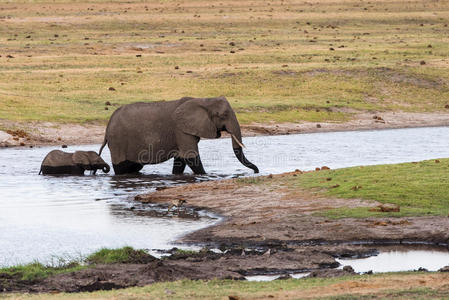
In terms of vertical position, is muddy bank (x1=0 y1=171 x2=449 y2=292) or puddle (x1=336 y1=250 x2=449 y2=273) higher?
muddy bank (x1=0 y1=171 x2=449 y2=292)

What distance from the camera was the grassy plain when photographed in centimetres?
4347

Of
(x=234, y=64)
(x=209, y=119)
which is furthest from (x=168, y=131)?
(x=234, y=64)

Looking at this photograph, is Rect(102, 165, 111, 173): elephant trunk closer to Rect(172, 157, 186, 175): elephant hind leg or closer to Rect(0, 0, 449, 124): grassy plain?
Rect(172, 157, 186, 175): elephant hind leg

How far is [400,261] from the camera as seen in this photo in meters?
14.7

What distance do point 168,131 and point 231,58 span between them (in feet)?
96.4

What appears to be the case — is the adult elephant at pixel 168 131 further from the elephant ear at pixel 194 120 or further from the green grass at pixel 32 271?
the green grass at pixel 32 271

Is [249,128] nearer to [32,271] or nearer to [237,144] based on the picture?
[237,144]

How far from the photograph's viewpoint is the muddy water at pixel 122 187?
662 inches

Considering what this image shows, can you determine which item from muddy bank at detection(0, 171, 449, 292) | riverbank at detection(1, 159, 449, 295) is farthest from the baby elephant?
muddy bank at detection(0, 171, 449, 292)

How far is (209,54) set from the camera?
5872cm

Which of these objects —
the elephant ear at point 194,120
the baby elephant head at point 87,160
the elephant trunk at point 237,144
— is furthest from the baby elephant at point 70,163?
the elephant trunk at point 237,144

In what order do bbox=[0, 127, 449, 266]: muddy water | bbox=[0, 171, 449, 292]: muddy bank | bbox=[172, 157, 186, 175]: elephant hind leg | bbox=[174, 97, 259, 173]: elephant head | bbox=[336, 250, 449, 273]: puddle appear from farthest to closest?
1. bbox=[172, 157, 186, 175]: elephant hind leg
2. bbox=[174, 97, 259, 173]: elephant head
3. bbox=[0, 127, 449, 266]: muddy water
4. bbox=[336, 250, 449, 273]: puddle
5. bbox=[0, 171, 449, 292]: muddy bank

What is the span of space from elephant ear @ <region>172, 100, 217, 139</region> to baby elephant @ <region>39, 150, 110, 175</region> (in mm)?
2672

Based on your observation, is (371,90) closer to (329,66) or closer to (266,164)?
(329,66)
